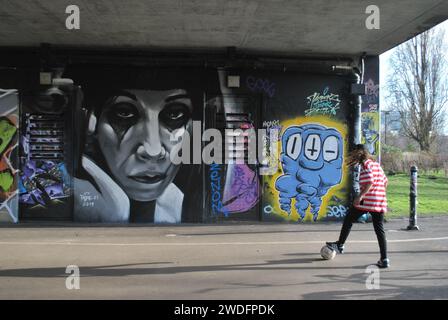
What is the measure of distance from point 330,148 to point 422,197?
723cm

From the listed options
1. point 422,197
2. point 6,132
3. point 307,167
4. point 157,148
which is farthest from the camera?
point 422,197

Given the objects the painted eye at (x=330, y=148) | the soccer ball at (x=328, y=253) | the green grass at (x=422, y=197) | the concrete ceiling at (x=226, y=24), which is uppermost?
the concrete ceiling at (x=226, y=24)

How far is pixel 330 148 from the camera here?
12.9 meters

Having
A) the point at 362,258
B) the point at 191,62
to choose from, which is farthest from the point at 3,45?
the point at 362,258

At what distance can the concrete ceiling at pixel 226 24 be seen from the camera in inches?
361

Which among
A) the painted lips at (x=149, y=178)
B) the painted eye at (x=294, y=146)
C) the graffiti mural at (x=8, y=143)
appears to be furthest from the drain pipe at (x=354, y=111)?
the graffiti mural at (x=8, y=143)

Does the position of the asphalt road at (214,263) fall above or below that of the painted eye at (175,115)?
below

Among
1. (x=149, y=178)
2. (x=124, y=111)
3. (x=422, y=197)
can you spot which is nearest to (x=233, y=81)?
(x=124, y=111)

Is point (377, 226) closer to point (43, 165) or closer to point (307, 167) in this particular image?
point (307, 167)

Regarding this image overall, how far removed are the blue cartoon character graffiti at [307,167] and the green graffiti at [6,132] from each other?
Result: 6359 millimetres

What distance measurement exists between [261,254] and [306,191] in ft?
13.9
